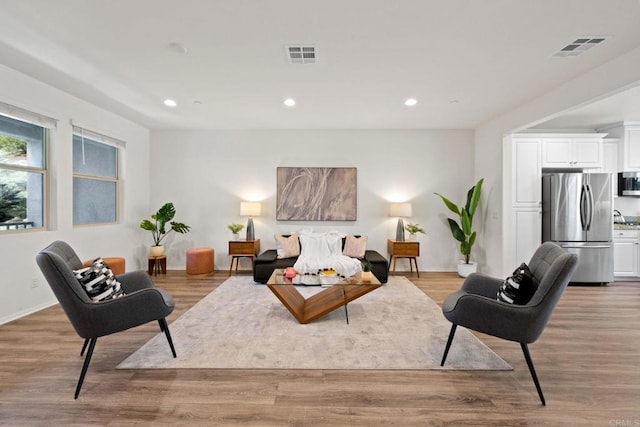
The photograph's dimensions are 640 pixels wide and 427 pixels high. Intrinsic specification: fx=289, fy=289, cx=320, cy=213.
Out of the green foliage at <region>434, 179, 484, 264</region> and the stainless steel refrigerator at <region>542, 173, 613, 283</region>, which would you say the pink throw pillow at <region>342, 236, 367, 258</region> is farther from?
the stainless steel refrigerator at <region>542, 173, 613, 283</region>

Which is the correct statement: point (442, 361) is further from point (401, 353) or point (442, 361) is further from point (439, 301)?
point (439, 301)

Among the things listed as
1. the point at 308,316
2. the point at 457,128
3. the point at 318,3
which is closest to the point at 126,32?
the point at 318,3

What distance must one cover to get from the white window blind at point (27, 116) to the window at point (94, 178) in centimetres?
40

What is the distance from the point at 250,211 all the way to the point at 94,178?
7.89 feet

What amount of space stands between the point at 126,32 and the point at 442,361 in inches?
146

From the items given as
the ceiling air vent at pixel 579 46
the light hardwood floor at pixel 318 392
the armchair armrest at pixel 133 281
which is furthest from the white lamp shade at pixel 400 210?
the armchair armrest at pixel 133 281

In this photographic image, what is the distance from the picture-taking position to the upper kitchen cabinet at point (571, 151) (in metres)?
4.66

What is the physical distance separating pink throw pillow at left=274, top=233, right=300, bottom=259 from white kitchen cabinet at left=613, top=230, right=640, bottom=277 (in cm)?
527

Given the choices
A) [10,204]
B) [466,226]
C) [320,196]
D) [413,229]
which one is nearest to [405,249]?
[413,229]

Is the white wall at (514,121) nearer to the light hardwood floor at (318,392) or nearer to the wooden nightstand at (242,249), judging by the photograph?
the light hardwood floor at (318,392)

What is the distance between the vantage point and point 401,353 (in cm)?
242

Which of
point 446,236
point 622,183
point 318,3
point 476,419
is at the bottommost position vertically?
point 476,419

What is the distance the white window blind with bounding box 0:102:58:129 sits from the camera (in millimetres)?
3111

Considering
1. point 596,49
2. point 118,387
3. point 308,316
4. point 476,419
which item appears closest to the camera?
point 476,419
